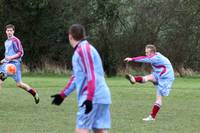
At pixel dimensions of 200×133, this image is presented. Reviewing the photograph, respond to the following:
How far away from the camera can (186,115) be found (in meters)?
14.7

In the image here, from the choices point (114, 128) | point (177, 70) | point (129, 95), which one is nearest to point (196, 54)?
point (177, 70)

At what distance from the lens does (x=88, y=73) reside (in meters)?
7.50

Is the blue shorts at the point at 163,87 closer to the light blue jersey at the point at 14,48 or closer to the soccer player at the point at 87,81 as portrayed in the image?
the light blue jersey at the point at 14,48

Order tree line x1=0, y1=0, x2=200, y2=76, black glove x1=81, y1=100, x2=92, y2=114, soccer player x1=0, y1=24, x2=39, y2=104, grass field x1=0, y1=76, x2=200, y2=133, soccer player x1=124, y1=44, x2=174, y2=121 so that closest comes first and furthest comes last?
1. black glove x1=81, y1=100, x2=92, y2=114
2. grass field x1=0, y1=76, x2=200, y2=133
3. soccer player x1=124, y1=44, x2=174, y2=121
4. soccer player x1=0, y1=24, x2=39, y2=104
5. tree line x1=0, y1=0, x2=200, y2=76

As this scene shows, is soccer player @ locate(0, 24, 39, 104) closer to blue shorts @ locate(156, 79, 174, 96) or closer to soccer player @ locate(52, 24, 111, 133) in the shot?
blue shorts @ locate(156, 79, 174, 96)

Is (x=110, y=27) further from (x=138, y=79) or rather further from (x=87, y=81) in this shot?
(x=87, y=81)

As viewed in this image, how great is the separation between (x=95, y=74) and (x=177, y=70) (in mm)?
34932

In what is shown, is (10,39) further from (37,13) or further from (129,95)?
(37,13)

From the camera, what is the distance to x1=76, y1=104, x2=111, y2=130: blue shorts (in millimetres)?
7598

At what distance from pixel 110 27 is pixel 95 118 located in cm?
3466

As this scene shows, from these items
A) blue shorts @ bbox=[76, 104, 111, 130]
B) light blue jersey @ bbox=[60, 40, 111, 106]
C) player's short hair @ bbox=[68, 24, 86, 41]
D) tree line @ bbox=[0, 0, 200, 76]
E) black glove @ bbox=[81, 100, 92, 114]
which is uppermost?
player's short hair @ bbox=[68, 24, 86, 41]

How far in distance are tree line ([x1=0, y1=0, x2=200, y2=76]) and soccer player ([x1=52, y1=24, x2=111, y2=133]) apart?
110 feet

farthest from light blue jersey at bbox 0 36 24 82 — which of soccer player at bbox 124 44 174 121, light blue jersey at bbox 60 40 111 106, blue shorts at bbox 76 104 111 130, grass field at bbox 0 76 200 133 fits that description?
blue shorts at bbox 76 104 111 130

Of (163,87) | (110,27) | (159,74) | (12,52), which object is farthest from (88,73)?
(110,27)
